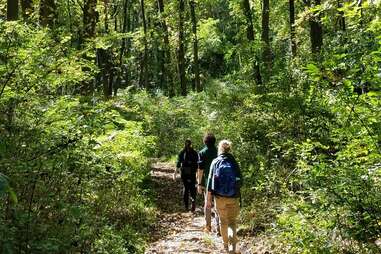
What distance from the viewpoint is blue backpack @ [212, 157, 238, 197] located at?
26.2 feet

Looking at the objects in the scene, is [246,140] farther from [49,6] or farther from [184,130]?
[184,130]

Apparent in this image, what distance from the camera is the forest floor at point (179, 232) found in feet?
29.8

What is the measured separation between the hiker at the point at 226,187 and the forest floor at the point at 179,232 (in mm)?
814

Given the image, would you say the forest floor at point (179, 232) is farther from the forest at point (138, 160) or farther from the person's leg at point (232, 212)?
the person's leg at point (232, 212)

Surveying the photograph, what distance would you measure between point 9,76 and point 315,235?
Result: 4695 mm

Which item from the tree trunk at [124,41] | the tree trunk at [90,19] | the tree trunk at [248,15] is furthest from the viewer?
the tree trunk at [124,41]

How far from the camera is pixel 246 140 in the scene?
13.4 meters

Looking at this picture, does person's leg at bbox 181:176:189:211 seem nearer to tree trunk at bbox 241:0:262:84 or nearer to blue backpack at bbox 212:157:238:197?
blue backpack at bbox 212:157:238:197

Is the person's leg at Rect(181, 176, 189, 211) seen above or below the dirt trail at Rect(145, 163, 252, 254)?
above

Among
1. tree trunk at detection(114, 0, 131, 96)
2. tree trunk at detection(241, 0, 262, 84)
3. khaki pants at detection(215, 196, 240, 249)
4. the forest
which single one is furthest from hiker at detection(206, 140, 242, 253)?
tree trunk at detection(114, 0, 131, 96)

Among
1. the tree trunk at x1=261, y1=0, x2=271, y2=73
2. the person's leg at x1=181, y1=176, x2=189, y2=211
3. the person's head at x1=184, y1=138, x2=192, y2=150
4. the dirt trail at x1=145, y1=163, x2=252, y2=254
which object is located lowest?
the dirt trail at x1=145, y1=163, x2=252, y2=254

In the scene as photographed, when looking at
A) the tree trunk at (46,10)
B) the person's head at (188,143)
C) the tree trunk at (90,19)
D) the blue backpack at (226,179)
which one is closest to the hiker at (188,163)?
the person's head at (188,143)

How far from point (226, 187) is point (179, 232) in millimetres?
3015

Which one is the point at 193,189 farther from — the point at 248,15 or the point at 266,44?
the point at 248,15
